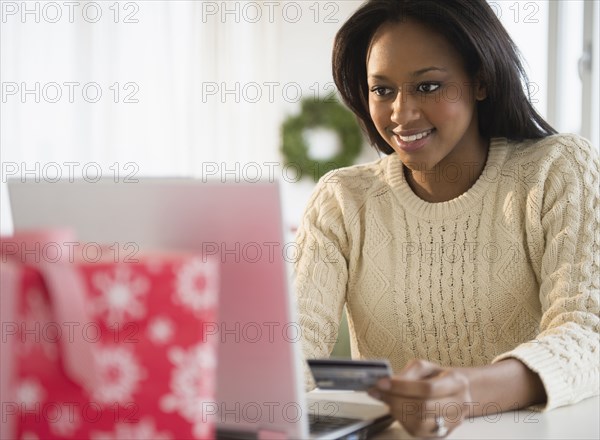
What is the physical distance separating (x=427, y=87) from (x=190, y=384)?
974 mm

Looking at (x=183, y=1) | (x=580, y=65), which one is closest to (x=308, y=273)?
(x=580, y=65)

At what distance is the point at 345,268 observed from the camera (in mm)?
→ 1787

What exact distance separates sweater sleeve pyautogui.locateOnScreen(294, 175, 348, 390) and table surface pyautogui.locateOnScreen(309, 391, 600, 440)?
290 mm

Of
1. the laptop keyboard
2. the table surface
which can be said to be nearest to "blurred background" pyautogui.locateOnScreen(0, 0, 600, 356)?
the table surface

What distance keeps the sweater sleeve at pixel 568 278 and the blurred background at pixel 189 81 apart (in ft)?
2.43

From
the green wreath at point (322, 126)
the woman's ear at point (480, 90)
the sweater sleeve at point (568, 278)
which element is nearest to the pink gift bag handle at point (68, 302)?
the sweater sleeve at point (568, 278)

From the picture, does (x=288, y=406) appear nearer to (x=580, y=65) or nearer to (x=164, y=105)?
(x=580, y=65)

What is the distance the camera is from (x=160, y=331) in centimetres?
80

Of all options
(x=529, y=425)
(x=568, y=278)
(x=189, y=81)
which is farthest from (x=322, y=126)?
(x=529, y=425)

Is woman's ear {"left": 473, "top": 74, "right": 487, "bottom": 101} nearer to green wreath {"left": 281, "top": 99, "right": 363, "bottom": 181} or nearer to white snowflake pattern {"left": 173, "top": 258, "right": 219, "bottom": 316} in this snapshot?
white snowflake pattern {"left": 173, "top": 258, "right": 219, "bottom": 316}

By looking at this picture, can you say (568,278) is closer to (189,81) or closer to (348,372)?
(348,372)

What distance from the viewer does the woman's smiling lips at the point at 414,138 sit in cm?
167

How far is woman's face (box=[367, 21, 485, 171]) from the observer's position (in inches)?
64.6

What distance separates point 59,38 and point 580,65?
2203 millimetres
